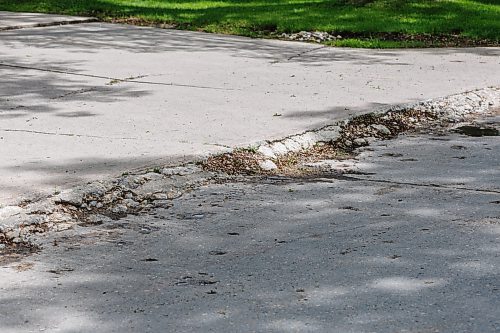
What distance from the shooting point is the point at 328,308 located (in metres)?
4.29

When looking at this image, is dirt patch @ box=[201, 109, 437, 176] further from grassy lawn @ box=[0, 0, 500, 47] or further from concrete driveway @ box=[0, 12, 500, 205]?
grassy lawn @ box=[0, 0, 500, 47]

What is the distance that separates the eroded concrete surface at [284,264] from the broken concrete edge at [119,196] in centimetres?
15

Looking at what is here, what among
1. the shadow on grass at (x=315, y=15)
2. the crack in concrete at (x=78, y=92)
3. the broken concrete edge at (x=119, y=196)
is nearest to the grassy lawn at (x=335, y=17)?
the shadow on grass at (x=315, y=15)

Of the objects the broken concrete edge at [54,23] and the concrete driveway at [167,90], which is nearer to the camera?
the concrete driveway at [167,90]

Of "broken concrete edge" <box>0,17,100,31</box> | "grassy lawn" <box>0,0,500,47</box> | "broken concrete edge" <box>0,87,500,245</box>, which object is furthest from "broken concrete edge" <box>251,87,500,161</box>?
"broken concrete edge" <box>0,17,100,31</box>

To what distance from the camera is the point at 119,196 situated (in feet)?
19.5

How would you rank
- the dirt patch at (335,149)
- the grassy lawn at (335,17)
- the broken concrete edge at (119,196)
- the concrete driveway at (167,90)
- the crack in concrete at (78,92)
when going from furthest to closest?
the grassy lawn at (335,17), the crack in concrete at (78,92), the concrete driveway at (167,90), the dirt patch at (335,149), the broken concrete edge at (119,196)

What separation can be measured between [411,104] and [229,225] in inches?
152

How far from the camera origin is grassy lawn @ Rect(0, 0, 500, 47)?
14.0m

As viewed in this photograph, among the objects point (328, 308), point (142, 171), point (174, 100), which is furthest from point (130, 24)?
point (328, 308)

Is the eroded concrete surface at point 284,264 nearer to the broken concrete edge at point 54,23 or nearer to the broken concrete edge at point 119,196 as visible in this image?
the broken concrete edge at point 119,196

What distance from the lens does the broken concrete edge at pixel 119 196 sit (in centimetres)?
538

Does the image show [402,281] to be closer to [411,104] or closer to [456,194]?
[456,194]

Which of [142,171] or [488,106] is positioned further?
[488,106]
